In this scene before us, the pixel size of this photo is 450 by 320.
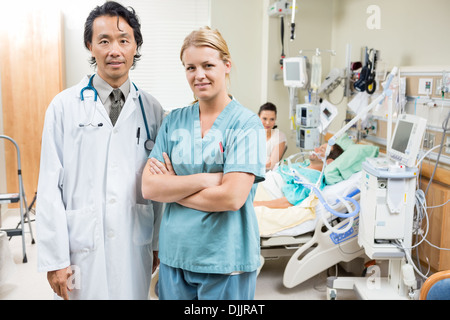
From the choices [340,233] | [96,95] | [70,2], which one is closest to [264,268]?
[340,233]

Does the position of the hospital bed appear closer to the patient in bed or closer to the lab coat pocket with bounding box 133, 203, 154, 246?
the patient in bed

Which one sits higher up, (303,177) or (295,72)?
(295,72)

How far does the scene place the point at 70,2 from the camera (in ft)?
13.4

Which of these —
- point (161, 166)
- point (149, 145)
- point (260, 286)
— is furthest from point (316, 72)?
point (161, 166)

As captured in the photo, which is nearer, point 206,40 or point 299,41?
point 206,40

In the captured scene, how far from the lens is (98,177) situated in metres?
1.25

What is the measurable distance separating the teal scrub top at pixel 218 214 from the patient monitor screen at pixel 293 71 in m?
2.61

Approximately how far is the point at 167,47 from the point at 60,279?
11.4 feet

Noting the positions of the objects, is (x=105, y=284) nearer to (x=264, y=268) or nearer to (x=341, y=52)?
(x=264, y=268)

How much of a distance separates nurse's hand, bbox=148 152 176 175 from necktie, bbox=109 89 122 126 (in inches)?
7.8

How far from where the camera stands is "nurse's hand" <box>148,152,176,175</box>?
3.93 feet

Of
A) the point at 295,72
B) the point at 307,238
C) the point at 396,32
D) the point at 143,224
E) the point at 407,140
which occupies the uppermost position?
the point at 396,32

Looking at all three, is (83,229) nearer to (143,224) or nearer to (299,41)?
(143,224)
